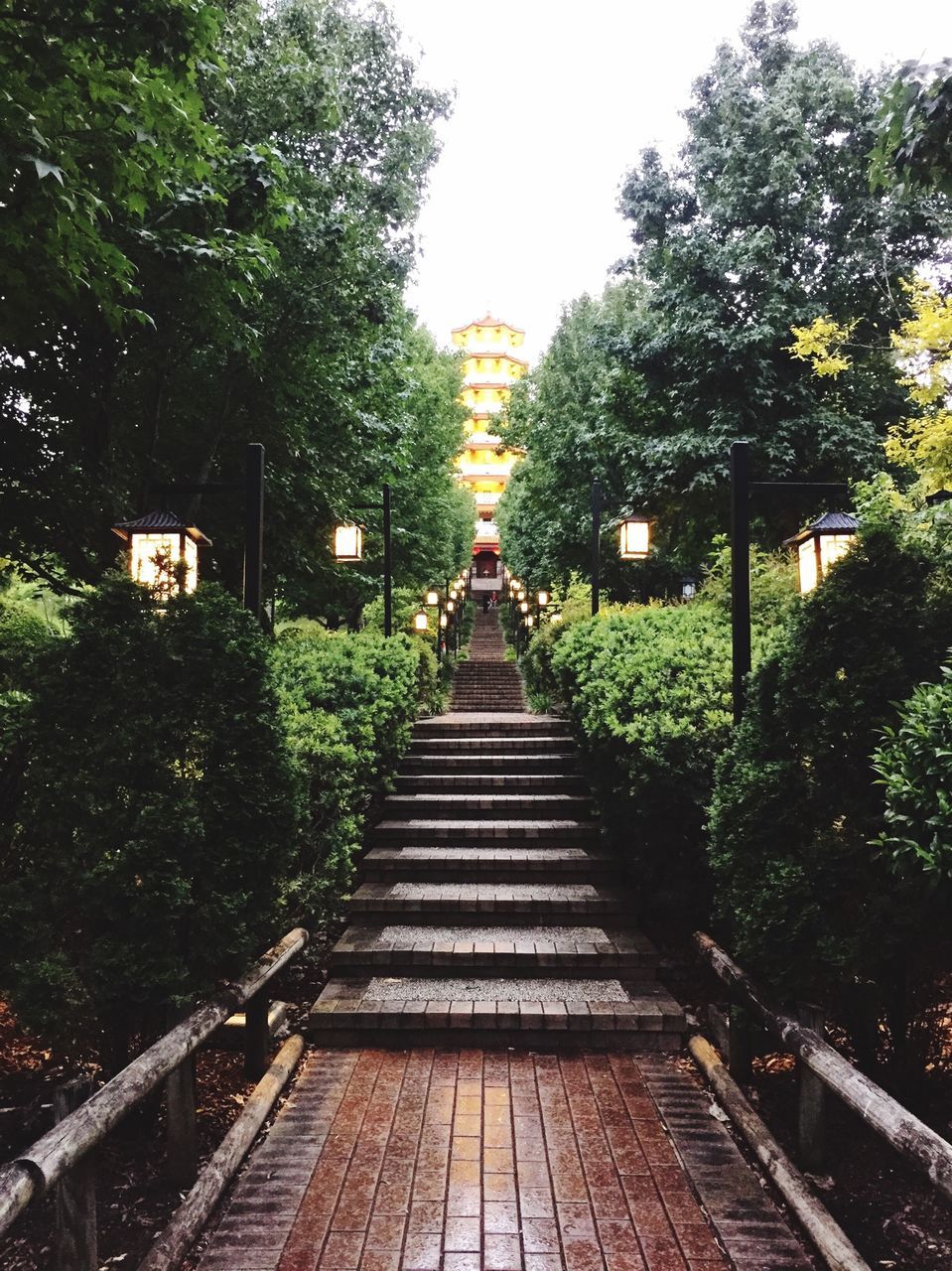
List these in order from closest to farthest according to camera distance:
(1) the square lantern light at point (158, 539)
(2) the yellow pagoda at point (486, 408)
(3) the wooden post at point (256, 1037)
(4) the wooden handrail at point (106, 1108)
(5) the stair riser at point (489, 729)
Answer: (4) the wooden handrail at point (106, 1108) < (3) the wooden post at point (256, 1037) < (1) the square lantern light at point (158, 539) < (5) the stair riser at point (489, 729) < (2) the yellow pagoda at point (486, 408)

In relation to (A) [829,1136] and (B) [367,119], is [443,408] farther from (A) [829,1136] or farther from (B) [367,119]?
(A) [829,1136]

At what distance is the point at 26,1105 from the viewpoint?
3.87m

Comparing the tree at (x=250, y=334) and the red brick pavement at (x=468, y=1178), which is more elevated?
the tree at (x=250, y=334)

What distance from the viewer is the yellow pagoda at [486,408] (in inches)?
2911

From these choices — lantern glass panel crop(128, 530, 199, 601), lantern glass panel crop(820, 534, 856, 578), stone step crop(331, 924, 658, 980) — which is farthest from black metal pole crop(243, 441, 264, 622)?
lantern glass panel crop(820, 534, 856, 578)

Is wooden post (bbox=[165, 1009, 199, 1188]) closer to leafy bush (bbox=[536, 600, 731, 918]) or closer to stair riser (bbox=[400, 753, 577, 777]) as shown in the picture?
leafy bush (bbox=[536, 600, 731, 918])

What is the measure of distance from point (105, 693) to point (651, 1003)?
396 centimetres

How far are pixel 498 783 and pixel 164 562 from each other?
566 cm

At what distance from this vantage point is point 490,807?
831cm

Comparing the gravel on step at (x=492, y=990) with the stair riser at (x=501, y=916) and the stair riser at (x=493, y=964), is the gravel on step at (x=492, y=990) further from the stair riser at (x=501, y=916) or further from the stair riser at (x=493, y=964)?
the stair riser at (x=501, y=916)

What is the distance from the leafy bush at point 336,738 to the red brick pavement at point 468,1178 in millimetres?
1214

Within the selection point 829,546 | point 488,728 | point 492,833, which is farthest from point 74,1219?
point 488,728

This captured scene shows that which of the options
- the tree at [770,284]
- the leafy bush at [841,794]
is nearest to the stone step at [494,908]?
the leafy bush at [841,794]

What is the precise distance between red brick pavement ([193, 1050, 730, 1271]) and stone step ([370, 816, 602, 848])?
3017 mm
